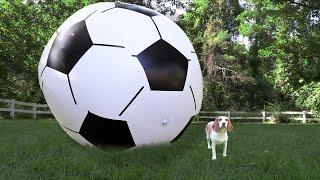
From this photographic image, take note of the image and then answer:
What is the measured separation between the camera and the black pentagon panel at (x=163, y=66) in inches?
197

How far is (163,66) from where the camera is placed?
511 cm

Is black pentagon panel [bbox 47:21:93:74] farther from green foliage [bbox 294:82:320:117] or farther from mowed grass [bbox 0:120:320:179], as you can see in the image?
green foliage [bbox 294:82:320:117]

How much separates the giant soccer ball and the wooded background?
12160 millimetres

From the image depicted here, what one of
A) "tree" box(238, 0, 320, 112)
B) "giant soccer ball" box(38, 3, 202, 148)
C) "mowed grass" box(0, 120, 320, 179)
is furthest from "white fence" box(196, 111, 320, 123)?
"mowed grass" box(0, 120, 320, 179)

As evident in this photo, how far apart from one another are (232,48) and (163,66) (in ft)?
96.3

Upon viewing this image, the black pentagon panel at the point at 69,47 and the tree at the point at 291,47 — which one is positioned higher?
the black pentagon panel at the point at 69,47

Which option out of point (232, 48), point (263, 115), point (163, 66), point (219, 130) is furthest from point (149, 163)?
point (232, 48)

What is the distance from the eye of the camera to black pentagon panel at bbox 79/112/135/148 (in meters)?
4.97

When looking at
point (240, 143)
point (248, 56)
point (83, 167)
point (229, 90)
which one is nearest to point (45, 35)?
point (229, 90)

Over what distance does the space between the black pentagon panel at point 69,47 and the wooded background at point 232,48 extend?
41.3 ft

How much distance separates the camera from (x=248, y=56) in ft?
116

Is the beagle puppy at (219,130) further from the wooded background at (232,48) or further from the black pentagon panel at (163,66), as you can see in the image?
the wooded background at (232,48)

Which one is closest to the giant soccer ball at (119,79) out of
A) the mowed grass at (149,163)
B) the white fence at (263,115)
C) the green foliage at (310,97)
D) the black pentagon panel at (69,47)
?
the black pentagon panel at (69,47)

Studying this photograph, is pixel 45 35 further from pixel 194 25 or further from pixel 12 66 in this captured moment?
pixel 194 25
